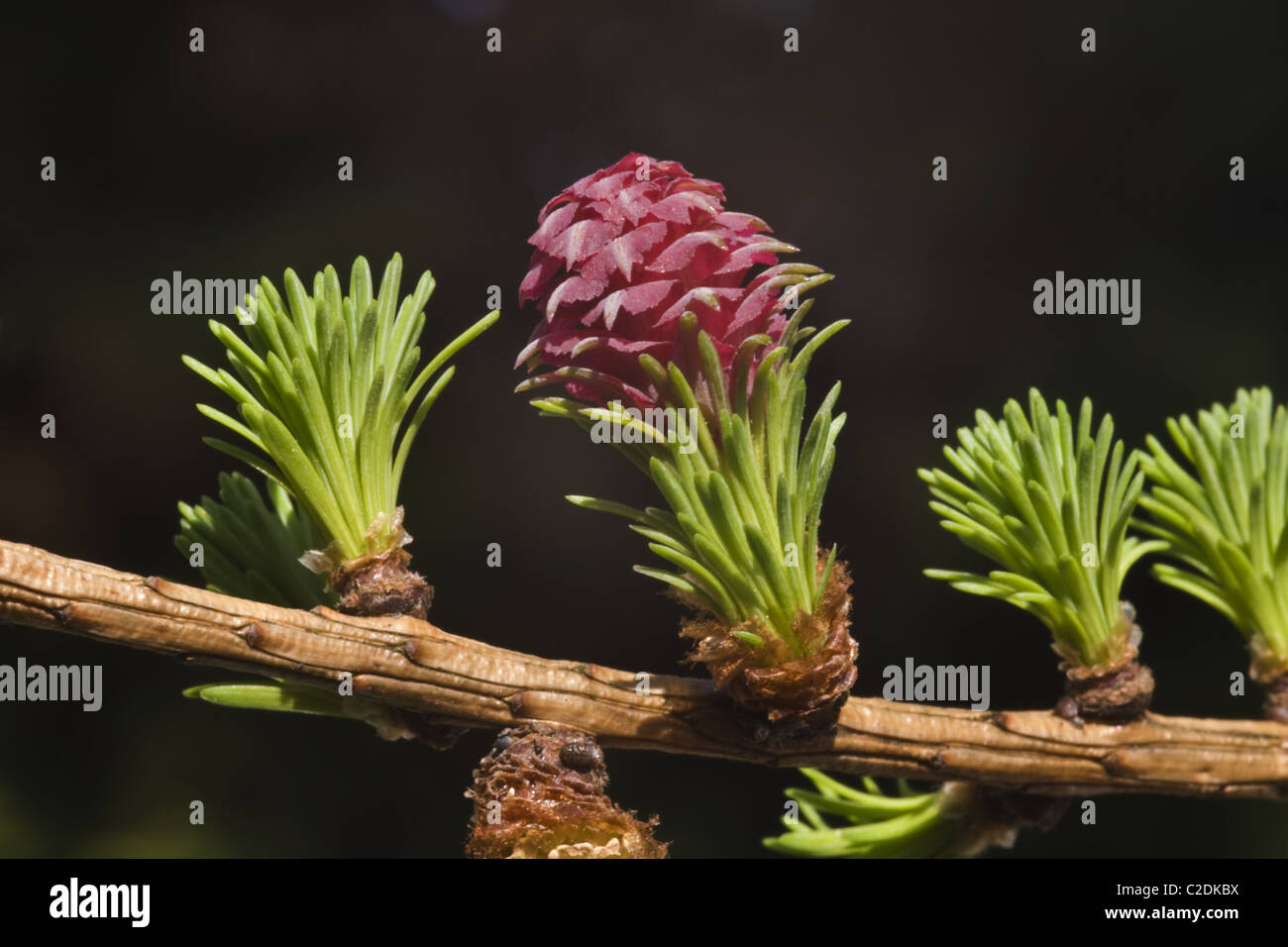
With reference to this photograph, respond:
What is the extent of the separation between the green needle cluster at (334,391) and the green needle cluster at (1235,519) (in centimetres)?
30

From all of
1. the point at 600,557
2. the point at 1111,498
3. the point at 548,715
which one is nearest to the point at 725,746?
the point at 548,715

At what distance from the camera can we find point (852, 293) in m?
0.70

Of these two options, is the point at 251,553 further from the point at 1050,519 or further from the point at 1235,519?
the point at 1235,519

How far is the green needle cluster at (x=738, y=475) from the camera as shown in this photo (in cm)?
34

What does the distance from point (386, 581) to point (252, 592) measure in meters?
0.08

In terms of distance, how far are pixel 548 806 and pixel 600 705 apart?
35 millimetres

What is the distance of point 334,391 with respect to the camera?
36 centimetres

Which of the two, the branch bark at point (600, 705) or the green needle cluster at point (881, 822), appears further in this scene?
the green needle cluster at point (881, 822)

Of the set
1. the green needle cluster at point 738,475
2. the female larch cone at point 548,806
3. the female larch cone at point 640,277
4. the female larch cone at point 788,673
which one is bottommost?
the female larch cone at point 548,806

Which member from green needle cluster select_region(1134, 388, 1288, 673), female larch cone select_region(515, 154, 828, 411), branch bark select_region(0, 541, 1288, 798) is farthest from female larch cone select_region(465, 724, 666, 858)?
green needle cluster select_region(1134, 388, 1288, 673)

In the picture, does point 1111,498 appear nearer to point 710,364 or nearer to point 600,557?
point 710,364

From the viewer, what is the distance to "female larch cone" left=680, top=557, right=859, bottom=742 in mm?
350

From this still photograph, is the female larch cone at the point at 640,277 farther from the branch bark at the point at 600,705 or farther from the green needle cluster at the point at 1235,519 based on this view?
the green needle cluster at the point at 1235,519

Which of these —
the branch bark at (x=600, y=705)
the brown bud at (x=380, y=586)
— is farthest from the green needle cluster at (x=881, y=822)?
the brown bud at (x=380, y=586)
